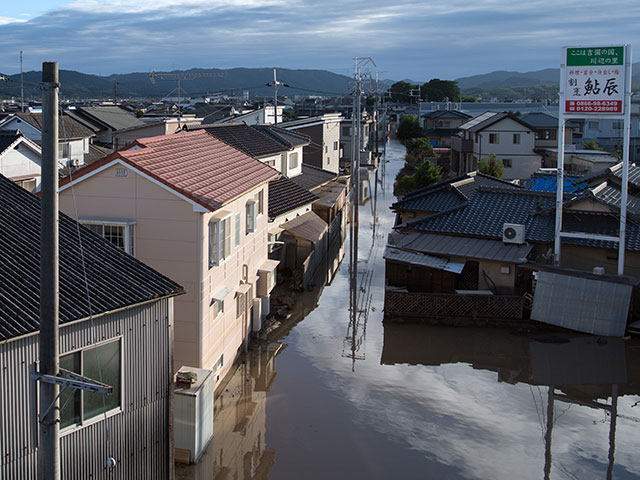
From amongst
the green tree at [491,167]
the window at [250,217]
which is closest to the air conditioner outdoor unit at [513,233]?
the window at [250,217]

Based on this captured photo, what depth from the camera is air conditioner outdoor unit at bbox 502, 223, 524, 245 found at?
61.2ft

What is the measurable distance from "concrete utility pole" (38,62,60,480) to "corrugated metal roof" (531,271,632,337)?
1409cm

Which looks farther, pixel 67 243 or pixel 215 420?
pixel 215 420

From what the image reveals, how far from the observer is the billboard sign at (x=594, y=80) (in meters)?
18.0

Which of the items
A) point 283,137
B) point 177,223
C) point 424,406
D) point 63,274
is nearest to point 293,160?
point 283,137

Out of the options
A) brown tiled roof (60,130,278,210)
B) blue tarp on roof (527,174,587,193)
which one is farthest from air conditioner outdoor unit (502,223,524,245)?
blue tarp on roof (527,174,587,193)

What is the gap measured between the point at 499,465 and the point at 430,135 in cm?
5985

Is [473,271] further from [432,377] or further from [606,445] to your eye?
[606,445]

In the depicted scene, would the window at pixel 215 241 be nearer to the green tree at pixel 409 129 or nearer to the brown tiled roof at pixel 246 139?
the brown tiled roof at pixel 246 139

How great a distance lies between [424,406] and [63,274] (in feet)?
24.2

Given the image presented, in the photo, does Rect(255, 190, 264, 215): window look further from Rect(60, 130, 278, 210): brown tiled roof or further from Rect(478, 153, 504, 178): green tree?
Rect(478, 153, 504, 178): green tree

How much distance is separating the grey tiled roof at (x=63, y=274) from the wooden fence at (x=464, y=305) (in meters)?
10.2

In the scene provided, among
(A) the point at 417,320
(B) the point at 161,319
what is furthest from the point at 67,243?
(A) the point at 417,320

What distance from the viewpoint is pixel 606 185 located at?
21.4 metres
